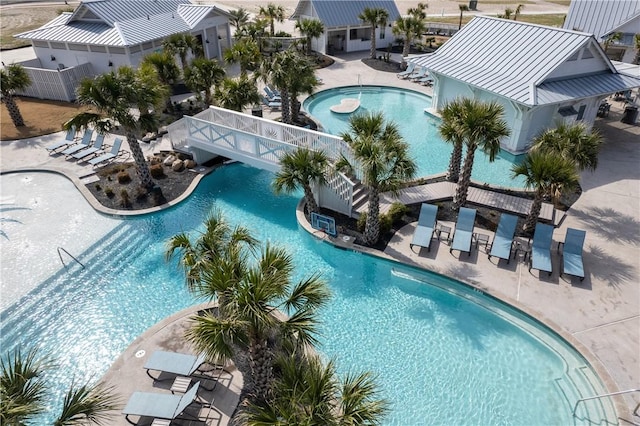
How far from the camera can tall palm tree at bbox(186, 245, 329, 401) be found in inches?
311

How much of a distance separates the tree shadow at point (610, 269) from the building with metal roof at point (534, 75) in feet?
26.6

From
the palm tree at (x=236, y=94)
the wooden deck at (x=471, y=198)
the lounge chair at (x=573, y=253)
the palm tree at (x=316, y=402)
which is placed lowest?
the wooden deck at (x=471, y=198)

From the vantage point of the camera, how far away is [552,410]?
10312 millimetres

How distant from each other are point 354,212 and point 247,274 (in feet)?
30.4

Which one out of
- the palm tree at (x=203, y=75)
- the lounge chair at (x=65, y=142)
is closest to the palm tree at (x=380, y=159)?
the palm tree at (x=203, y=75)

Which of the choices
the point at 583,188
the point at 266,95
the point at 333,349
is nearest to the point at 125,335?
the point at 333,349

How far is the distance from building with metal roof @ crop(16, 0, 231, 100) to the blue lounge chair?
2580 centimetres

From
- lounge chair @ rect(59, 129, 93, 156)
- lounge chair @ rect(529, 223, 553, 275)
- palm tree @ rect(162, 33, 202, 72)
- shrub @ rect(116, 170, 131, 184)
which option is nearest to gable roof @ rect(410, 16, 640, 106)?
lounge chair @ rect(529, 223, 553, 275)

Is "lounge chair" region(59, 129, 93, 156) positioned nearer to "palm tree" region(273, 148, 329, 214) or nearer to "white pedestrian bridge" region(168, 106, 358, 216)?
"white pedestrian bridge" region(168, 106, 358, 216)

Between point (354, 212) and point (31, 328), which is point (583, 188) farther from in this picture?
point (31, 328)

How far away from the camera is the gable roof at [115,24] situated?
3019 centimetres

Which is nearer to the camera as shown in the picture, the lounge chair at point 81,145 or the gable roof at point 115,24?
the lounge chair at point 81,145

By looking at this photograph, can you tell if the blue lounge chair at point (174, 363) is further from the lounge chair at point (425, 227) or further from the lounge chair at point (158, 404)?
the lounge chair at point (425, 227)

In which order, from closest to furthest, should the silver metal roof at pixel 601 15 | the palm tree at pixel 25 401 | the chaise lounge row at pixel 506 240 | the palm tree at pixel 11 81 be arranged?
the palm tree at pixel 25 401 → the chaise lounge row at pixel 506 240 → the palm tree at pixel 11 81 → the silver metal roof at pixel 601 15
